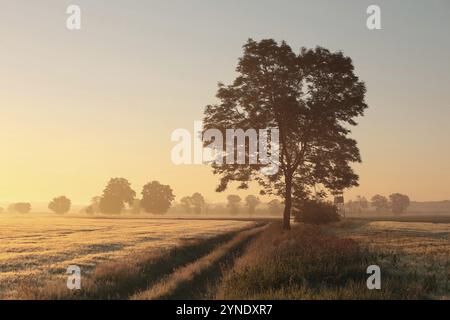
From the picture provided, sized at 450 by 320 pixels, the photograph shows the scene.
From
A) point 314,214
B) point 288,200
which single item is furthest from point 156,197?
point 288,200

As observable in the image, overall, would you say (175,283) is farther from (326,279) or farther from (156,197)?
(156,197)

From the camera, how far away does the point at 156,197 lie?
7328 inches

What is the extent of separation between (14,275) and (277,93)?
86.0ft

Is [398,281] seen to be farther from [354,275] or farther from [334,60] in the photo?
[334,60]

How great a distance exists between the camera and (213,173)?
139 feet

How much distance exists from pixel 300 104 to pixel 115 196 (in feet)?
534

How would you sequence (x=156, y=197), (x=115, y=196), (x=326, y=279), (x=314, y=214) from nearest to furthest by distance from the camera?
(x=326, y=279)
(x=314, y=214)
(x=156, y=197)
(x=115, y=196)

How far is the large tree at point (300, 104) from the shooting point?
40.0m

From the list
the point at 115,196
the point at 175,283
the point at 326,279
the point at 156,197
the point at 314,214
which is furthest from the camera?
the point at 115,196

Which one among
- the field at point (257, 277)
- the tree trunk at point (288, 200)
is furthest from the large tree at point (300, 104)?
the field at point (257, 277)

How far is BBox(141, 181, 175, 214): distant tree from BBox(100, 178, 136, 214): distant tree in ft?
35.5

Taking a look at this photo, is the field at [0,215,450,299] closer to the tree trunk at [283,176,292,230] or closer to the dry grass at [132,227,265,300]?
the dry grass at [132,227,265,300]

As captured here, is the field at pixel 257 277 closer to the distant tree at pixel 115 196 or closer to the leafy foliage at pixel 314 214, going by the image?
the leafy foliage at pixel 314 214
